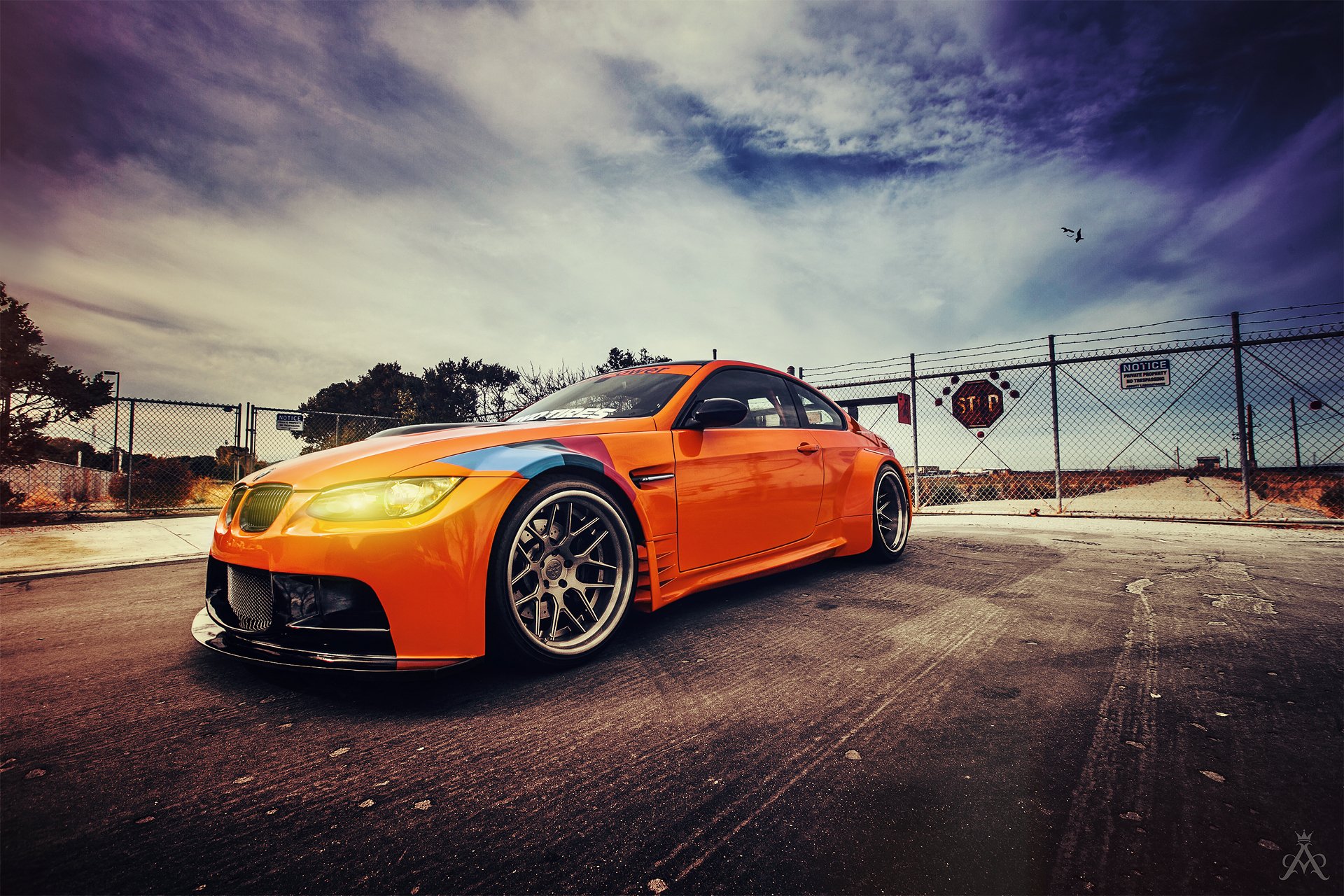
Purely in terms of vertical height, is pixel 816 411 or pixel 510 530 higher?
pixel 816 411

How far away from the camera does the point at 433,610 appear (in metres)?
1.88

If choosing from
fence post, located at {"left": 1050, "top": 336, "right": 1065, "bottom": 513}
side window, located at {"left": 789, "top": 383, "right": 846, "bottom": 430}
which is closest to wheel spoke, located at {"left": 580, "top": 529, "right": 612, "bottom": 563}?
side window, located at {"left": 789, "top": 383, "right": 846, "bottom": 430}

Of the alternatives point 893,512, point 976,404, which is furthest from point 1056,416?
point 893,512

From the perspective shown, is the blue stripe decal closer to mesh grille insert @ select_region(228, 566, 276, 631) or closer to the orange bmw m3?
the orange bmw m3

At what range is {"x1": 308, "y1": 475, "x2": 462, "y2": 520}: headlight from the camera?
1.91 meters

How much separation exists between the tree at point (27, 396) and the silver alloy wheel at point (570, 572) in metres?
10.5

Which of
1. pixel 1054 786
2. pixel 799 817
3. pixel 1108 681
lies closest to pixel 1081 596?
pixel 1108 681

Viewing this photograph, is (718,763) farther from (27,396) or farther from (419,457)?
(27,396)

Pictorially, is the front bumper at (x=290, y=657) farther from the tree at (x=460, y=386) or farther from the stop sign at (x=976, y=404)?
the tree at (x=460, y=386)

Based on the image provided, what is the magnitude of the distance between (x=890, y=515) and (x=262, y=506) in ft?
13.1

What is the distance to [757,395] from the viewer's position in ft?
11.8

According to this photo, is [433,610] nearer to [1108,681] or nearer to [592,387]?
[592,387]

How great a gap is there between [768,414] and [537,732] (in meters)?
2.31

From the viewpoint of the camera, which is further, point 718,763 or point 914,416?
point 914,416
